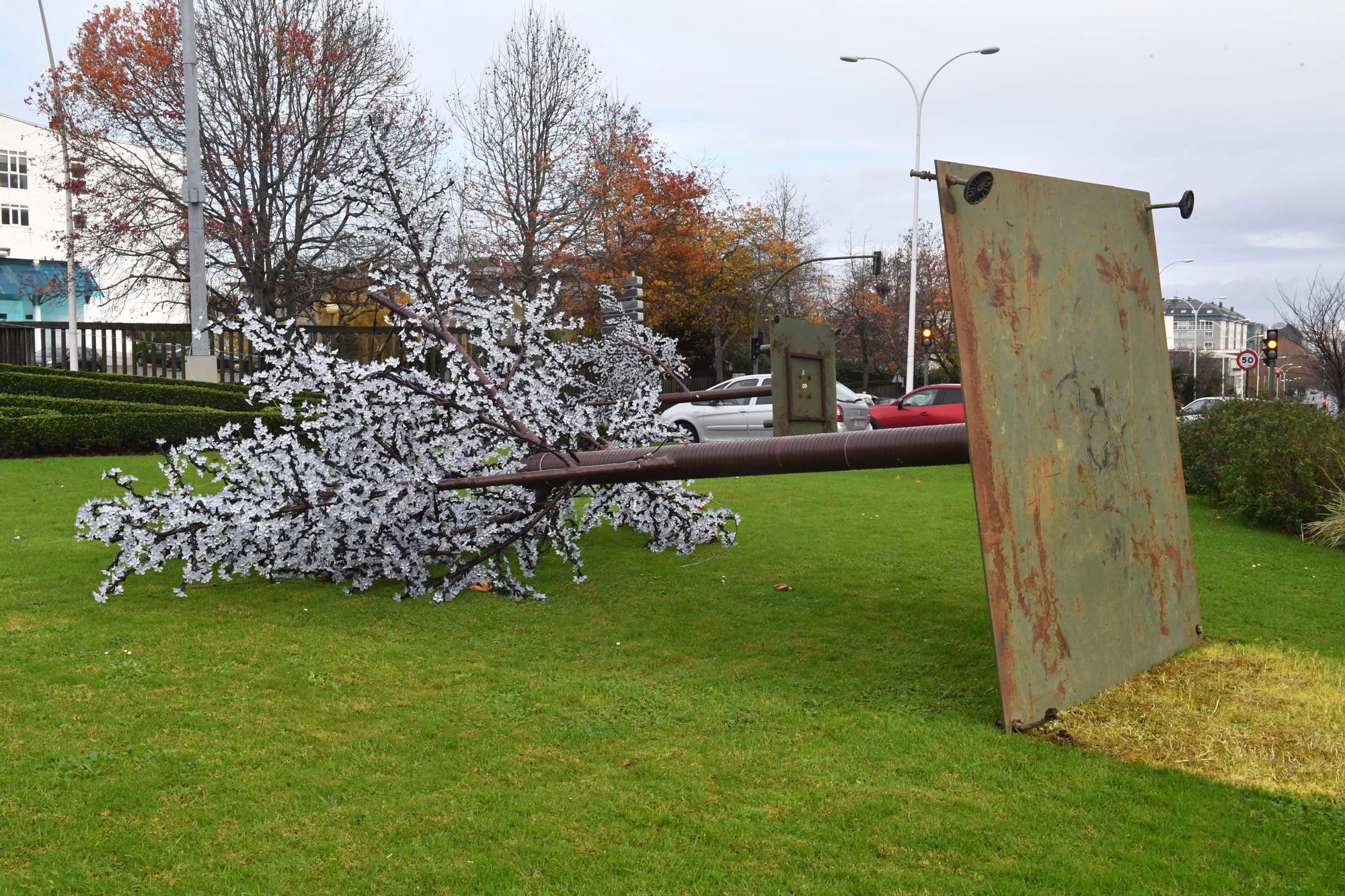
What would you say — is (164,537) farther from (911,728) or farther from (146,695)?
(911,728)

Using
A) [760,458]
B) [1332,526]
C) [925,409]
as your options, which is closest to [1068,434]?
[760,458]

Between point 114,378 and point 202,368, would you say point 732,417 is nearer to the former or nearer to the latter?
point 202,368

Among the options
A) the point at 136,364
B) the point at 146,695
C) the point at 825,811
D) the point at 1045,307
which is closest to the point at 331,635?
the point at 146,695

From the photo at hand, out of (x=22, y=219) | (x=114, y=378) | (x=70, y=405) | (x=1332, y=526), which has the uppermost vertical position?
(x=22, y=219)

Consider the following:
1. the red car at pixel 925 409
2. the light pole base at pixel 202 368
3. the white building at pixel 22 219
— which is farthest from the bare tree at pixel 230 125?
the white building at pixel 22 219

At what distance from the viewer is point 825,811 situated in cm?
343

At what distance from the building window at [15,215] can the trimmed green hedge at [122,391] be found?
4462 centimetres

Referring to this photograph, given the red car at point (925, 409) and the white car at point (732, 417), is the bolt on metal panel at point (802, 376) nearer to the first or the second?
Result: the white car at point (732, 417)

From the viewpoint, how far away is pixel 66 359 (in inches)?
1004

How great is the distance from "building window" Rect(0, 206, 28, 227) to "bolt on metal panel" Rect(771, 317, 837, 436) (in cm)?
5740

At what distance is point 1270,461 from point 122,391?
1629 centimetres

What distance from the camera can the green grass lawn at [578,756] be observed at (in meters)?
3.06

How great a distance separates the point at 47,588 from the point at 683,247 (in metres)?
31.5

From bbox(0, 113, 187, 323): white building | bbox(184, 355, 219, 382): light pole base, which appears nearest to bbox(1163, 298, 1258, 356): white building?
bbox(0, 113, 187, 323): white building
